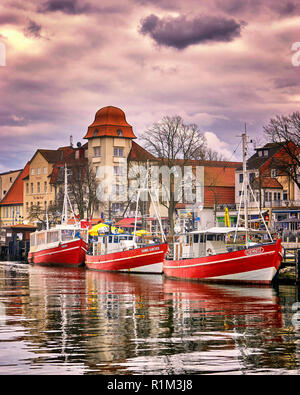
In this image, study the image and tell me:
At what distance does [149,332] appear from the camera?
22.5 meters

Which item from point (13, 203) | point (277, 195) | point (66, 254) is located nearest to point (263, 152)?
point (277, 195)

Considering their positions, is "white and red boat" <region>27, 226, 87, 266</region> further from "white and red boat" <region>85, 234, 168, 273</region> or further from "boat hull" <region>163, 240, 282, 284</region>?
"boat hull" <region>163, 240, 282, 284</region>

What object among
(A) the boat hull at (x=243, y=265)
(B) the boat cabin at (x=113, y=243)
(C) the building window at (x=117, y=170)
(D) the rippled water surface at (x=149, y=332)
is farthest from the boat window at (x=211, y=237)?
(C) the building window at (x=117, y=170)

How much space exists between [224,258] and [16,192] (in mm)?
121273

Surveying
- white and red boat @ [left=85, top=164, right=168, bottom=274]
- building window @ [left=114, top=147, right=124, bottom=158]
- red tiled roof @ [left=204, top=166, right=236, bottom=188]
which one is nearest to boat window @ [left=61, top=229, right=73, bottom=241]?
white and red boat @ [left=85, top=164, right=168, bottom=274]

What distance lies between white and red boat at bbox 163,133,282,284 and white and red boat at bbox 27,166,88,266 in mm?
24154

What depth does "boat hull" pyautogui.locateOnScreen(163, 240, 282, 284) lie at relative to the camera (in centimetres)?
4303

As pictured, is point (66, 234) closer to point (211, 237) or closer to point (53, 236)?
point (53, 236)

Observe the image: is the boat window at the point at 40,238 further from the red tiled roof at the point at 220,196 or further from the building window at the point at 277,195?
the building window at the point at 277,195

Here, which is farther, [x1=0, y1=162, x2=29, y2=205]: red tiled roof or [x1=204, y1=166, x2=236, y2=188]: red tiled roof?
[x1=0, y1=162, x2=29, y2=205]: red tiled roof

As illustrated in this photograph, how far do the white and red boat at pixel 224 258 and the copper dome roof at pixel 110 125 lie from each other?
73.6 meters

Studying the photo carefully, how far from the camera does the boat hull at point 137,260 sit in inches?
2314

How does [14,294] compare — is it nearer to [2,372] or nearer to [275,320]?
[275,320]
